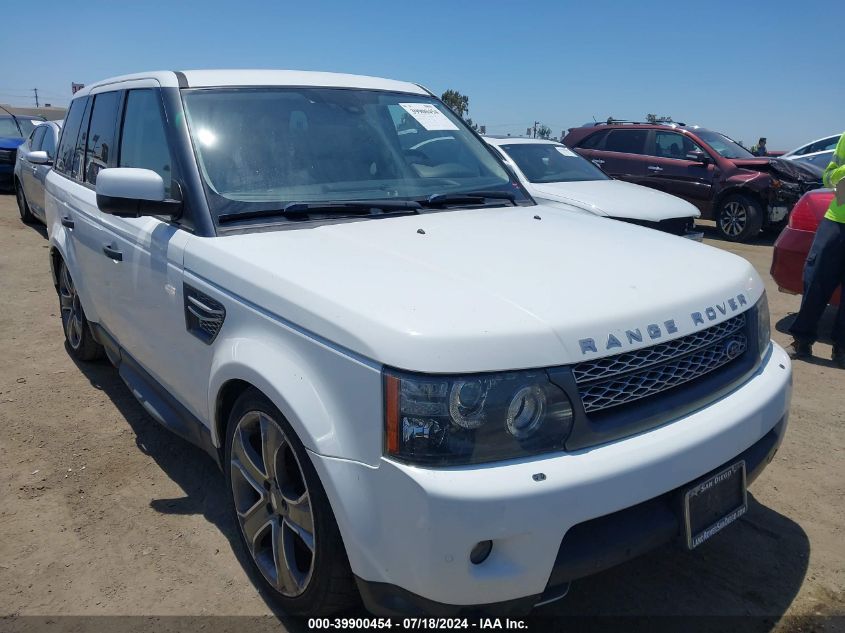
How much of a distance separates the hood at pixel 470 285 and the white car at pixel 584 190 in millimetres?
4069

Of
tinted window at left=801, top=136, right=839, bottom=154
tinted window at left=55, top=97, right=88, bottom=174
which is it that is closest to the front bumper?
tinted window at left=55, top=97, right=88, bottom=174

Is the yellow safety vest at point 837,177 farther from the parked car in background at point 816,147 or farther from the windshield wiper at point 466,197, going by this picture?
the parked car in background at point 816,147

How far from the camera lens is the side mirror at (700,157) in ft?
37.4

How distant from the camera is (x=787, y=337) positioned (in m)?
5.92

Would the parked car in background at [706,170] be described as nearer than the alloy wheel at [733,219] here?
Yes

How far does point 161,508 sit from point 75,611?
71 cm

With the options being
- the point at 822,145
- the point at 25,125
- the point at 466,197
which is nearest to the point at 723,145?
the point at 822,145

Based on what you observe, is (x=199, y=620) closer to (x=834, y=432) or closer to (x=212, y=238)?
(x=212, y=238)

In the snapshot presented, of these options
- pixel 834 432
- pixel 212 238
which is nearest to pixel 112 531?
pixel 212 238

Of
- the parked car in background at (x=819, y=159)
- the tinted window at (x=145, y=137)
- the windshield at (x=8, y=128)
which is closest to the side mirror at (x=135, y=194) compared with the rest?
the tinted window at (x=145, y=137)

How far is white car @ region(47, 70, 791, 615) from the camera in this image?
1.82 metres

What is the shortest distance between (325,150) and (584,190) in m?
5.11

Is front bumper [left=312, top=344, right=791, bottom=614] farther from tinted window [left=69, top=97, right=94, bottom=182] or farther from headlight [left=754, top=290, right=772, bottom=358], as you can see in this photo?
tinted window [left=69, top=97, right=94, bottom=182]

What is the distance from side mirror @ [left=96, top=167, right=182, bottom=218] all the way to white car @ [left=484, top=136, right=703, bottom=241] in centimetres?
443
